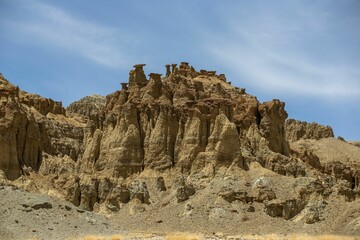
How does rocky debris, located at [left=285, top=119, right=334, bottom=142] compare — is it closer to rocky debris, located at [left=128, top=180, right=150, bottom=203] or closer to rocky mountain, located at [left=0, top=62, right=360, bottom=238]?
rocky mountain, located at [left=0, top=62, right=360, bottom=238]

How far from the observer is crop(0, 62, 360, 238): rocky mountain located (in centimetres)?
9194

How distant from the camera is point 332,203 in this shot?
91750mm

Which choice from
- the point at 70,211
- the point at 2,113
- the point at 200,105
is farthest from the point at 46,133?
the point at 70,211

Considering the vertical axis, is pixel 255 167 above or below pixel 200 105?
below

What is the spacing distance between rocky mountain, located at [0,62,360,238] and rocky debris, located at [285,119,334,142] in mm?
50443

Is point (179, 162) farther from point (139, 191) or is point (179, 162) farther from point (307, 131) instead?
point (307, 131)

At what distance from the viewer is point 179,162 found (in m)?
110

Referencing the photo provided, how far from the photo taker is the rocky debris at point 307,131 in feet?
591

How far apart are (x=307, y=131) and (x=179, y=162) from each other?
257 feet

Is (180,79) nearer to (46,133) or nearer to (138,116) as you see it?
(138,116)

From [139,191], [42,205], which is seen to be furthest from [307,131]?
[42,205]

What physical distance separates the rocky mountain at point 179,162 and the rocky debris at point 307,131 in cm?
5044

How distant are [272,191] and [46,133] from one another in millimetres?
45734

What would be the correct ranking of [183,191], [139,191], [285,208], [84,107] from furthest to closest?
[84,107]
[139,191]
[183,191]
[285,208]
